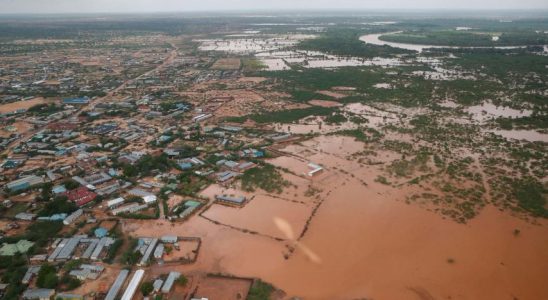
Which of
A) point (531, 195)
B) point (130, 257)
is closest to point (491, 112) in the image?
point (531, 195)

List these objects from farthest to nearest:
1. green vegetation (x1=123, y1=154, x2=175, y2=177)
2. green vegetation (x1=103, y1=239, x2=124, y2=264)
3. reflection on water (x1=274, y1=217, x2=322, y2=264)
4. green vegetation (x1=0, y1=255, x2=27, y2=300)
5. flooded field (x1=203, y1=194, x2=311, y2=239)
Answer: green vegetation (x1=123, y1=154, x2=175, y2=177) → flooded field (x1=203, y1=194, x2=311, y2=239) → reflection on water (x1=274, y1=217, x2=322, y2=264) → green vegetation (x1=103, y1=239, x2=124, y2=264) → green vegetation (x1=0, y1=255, x2=27, y2=300)

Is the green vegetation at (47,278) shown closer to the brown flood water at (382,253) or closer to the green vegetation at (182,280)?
the brown flood water at (382,253)

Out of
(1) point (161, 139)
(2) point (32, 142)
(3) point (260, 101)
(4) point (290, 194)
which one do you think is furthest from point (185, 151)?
(3) point (260, 101)

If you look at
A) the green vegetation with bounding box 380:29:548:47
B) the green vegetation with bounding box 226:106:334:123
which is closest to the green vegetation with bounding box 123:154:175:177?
the green vegetation with bounding box 226:106:334:123

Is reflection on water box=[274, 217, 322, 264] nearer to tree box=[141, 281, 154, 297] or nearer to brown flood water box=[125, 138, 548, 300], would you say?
brown flood water box=[125, 138, 548, 300]

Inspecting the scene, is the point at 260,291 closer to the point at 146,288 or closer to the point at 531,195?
the point at 146,288

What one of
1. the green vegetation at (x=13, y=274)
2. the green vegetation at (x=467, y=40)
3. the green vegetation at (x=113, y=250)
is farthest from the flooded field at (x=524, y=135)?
the green vegetation at (x=467, y=40)

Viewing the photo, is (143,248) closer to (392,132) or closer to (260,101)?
(392,132)
